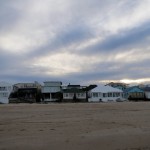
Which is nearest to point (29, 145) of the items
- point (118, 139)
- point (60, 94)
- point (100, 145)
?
point (100, 145)

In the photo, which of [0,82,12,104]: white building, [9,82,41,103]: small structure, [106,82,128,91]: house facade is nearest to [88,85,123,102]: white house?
[9,82,41,103]: small structure

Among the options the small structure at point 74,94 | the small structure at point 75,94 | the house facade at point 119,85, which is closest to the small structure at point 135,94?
the small structure at point 75,94

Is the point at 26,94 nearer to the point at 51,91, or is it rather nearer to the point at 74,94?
the point at 51,91

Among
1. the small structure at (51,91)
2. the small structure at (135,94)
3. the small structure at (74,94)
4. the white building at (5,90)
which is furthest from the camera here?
the small structure at (135,94)

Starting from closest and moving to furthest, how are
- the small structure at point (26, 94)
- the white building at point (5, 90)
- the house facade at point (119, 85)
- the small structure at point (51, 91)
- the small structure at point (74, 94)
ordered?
the small structure at point (74, 94) → the white building at point (5, 90) → the small structure at point (26, 94) → the small structure at point (51, 91) → the house facade at point (119, 85)

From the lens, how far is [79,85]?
8525 centimetres

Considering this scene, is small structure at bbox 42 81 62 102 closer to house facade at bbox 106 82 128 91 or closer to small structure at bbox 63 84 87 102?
small structure at bbox 63 84 87 102

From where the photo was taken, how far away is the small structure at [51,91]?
78012 millimetres

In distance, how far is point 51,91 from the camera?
80125 millimetres

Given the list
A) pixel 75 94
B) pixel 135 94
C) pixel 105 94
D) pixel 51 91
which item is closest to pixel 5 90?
pixel 51 91

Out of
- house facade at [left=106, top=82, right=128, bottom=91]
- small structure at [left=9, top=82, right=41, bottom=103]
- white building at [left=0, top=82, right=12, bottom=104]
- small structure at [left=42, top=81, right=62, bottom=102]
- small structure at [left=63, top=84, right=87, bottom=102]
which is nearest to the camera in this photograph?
small structure at [left=63, top=84, right=87, bottom=102]

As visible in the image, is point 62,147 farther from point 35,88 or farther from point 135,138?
point 35,88

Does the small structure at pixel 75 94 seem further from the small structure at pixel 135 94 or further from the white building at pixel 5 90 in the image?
the white building at pixel 5 90

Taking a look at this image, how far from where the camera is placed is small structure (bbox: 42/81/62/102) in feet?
256
